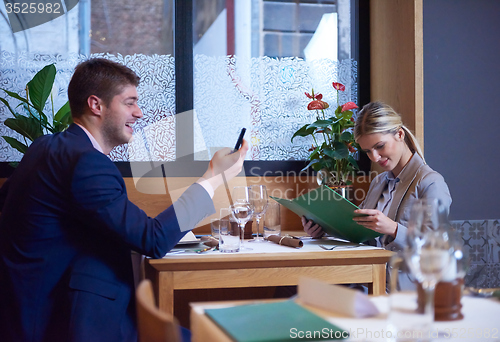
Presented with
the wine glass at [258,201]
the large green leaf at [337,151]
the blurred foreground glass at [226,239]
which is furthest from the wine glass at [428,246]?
the large green leaf at [337,151]

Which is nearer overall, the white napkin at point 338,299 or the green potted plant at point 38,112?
the white napkin at point 338,299

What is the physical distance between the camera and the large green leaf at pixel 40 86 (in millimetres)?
2273

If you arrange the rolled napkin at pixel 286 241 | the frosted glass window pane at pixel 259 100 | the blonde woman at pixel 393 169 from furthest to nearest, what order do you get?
the frosted glass window pane at pixel 259 100 < the blonde woman at pixel 393 169 < the rolled napkin at pixel 286 241

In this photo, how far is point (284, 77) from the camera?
2.86m

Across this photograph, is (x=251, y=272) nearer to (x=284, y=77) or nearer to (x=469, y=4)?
(x=284, y=77)

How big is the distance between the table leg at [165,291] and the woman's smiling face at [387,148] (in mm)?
1103

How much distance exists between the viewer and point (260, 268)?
1616mm

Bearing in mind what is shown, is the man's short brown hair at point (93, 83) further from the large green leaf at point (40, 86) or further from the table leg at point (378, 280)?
the table leg at point (378, 280)

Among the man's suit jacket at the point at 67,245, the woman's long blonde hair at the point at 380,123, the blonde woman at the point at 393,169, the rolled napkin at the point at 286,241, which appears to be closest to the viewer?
the man's suit jacket at the point at 67,245

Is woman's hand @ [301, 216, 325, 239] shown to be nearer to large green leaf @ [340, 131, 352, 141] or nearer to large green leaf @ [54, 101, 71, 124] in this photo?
large green leaf @ [340, 131, 352, 141]

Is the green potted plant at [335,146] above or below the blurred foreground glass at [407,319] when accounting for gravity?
above

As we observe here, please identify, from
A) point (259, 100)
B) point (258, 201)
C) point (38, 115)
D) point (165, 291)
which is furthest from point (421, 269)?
point (38, 115)

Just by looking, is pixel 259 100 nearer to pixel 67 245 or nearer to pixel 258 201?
pixel 258 201

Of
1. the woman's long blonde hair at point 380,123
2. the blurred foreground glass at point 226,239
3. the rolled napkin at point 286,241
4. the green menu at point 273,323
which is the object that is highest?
the woman's long blonde hair at point 380,123
